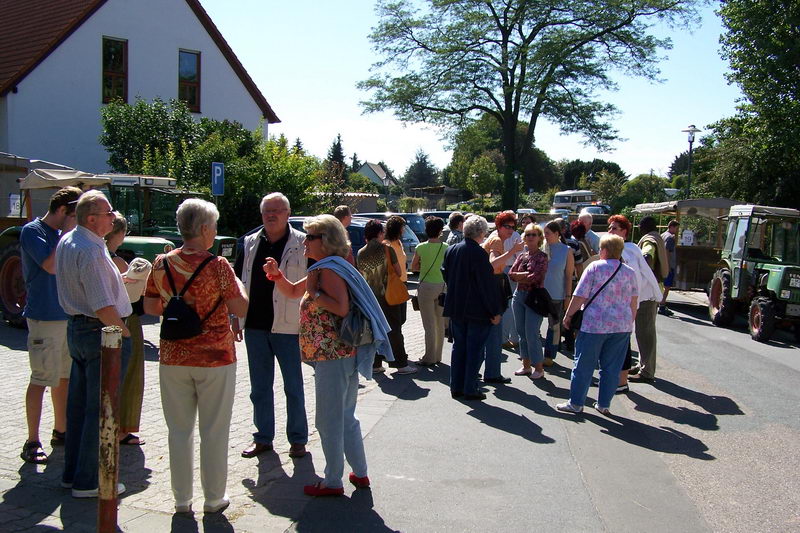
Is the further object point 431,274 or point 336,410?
point 431,274

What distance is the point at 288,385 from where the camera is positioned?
5.29m

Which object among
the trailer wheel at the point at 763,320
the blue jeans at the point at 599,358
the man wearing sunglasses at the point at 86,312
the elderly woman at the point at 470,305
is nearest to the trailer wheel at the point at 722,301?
the trailer wheel at the point at 763,320

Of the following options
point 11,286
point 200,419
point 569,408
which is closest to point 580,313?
point 569,408

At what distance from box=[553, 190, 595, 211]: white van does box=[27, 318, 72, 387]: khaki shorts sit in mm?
45767

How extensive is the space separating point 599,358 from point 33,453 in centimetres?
478

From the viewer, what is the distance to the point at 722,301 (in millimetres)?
13445

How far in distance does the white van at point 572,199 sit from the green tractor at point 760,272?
34807mm

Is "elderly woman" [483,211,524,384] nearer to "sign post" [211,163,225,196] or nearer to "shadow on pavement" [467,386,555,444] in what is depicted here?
"shadow on pavement" [467,386,555,444]

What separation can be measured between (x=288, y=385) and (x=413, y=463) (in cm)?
109

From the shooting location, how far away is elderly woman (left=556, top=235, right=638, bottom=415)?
642cm

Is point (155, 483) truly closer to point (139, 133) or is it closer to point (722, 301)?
point (722, 301)

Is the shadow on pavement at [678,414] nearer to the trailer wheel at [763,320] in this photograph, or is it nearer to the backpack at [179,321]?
the backpack at [179,321]

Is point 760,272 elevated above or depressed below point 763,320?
above

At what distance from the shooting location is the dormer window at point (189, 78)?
27.4 metres
